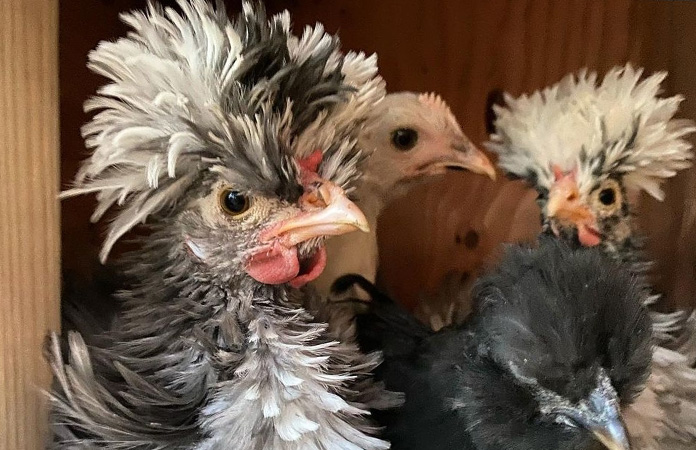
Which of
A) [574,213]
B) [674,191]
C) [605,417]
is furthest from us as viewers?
[674,191]

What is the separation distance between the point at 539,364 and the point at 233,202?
309mm

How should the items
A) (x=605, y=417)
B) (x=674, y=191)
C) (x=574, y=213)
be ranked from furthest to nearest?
(x=674, y=191) < (x=574, y=213) < (x=605, y=417)

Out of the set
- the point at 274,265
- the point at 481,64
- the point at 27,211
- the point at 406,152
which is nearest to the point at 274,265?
the point at 274,265

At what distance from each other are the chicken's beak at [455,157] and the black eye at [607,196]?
0.15 m

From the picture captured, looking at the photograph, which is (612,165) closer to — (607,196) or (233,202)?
(607,196)

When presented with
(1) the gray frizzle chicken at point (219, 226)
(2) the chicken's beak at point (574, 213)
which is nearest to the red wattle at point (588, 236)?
(2) the chicken's beak at point (574, 213)

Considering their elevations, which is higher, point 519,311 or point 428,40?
point 428,40

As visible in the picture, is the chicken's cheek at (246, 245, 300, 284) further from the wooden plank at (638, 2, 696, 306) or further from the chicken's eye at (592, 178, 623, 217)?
the wooden plank at (638, 2, 696, 306)

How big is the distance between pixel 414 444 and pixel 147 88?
44 centimetres

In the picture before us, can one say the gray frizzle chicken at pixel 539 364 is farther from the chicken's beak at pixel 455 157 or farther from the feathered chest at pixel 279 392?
the chicken's beak at pixel 455 157

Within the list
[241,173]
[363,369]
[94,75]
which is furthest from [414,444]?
[94,75]

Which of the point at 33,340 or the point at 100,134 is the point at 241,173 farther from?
the point at 33,340

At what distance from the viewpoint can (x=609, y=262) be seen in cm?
72

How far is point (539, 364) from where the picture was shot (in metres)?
0.64
